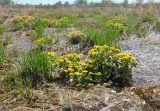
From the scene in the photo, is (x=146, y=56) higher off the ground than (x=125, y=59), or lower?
lower

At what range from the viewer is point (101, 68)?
15.5 feet

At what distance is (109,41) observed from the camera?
21.4 ft

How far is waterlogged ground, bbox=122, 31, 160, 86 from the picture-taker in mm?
4784

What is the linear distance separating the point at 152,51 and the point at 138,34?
7.25ft

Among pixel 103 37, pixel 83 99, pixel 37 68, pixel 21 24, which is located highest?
pixel 103 37

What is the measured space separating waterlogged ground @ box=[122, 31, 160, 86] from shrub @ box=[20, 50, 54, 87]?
110cm

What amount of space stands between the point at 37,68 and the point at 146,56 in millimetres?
1983

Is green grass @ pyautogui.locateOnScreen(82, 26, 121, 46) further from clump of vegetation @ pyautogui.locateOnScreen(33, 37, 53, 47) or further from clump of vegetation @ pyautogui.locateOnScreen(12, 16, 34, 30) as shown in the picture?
clump of vegetation @ pyautogui.locateOnScreen(12, 16, 34, 30)

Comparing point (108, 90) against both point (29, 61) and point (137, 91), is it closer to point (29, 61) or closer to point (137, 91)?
point (137, 91)

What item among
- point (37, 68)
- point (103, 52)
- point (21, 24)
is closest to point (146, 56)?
point (103, 52)

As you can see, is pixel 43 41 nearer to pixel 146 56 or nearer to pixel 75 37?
pixel 75 37

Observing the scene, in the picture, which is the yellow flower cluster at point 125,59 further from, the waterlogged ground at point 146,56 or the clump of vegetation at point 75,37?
the clump of vegetation at point 75,37

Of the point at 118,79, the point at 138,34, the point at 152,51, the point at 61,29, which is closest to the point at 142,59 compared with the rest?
the point at 152,51

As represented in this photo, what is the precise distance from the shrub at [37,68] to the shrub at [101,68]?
17cm
